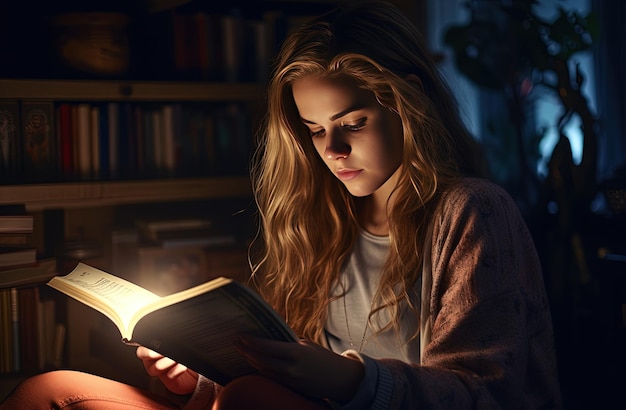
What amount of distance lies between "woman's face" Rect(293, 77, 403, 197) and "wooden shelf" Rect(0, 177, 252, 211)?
0.65 m

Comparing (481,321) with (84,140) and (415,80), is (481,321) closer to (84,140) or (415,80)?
(415,80)

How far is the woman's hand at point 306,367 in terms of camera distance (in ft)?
3.19

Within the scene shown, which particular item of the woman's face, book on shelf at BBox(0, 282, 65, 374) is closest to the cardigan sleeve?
the woman's face

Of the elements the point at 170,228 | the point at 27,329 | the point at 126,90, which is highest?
the point at 126,90

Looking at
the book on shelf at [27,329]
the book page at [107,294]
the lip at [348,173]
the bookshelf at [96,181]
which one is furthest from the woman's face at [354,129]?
the book on shelf at [27,329]

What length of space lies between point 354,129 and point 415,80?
131 mm

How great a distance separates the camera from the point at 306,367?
0.98 meters

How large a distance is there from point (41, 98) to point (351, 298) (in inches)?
33.7

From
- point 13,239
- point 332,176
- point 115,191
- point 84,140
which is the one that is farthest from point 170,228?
point 332,176

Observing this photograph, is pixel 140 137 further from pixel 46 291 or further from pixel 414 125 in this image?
pixel 414 125

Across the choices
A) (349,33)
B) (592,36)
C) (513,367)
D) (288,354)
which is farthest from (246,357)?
(592,36)

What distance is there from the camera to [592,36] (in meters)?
2.16

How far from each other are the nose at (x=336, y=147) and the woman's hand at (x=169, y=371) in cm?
43

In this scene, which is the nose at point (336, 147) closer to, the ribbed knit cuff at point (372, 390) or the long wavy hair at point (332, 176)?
the long wavy hair at point (332, 176)
